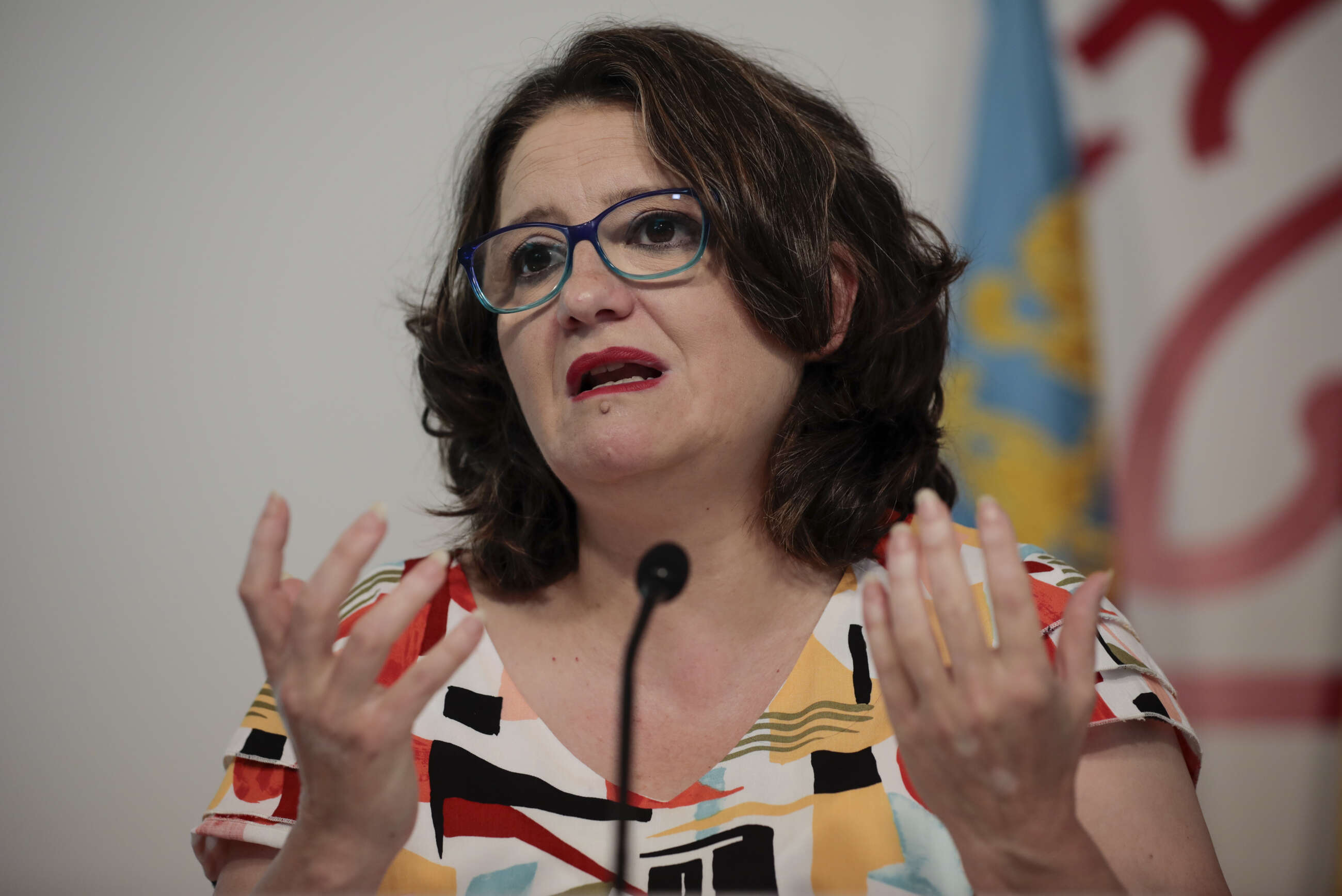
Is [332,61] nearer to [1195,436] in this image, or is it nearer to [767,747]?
[767,747]

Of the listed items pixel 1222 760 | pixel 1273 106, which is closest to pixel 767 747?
pixel 1222 760

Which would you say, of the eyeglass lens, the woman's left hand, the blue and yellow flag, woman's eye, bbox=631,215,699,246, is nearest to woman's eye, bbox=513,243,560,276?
the eyeglass lens

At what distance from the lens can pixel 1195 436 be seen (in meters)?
2.18

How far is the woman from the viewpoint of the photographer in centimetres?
84

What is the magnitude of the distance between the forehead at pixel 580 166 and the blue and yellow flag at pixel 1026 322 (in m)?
1.09

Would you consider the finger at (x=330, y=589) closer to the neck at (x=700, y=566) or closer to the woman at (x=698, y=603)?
the woman at (x=698, y=603)

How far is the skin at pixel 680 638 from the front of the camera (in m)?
0.82

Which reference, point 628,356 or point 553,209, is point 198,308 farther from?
point 628,356

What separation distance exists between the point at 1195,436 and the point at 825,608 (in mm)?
1278

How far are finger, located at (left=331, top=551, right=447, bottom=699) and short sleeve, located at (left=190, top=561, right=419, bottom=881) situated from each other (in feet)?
1.17

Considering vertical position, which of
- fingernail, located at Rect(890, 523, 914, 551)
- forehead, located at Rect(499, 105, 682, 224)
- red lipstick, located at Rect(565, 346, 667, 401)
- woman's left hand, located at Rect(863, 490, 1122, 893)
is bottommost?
woman's left hand, located at Rect(863, 490, 1122, 893)

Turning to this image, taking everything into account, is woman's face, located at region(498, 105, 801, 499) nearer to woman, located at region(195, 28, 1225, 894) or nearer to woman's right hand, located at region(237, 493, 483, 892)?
woman, located at region(195, 28, 1225, 894)

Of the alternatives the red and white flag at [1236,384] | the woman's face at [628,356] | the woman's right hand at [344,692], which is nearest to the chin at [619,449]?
the woman's face at [628,356]

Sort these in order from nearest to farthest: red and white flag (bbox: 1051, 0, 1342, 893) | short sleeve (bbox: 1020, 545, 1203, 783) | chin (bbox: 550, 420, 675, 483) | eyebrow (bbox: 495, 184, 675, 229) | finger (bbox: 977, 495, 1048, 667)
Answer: finger (bbox: 977, 495, 1048, 667), short sleeve (bbox: 1020, 545, 1203, 783), chin (bbox: 550, 420, 675, 483), eyebrow (bbox: 495, 184, 675, 229), red and white flag (bbox: 1051, 0, 1342, 893)
